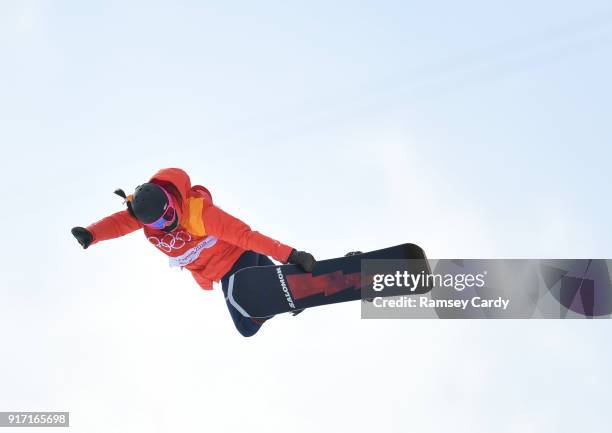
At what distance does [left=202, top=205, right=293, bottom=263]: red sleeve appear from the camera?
6324mm

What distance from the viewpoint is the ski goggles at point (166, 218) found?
20.7 ft

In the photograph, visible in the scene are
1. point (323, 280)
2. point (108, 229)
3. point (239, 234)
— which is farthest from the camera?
point (323, 280)

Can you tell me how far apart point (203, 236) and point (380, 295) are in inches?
77.1

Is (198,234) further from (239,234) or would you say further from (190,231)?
(239,234)

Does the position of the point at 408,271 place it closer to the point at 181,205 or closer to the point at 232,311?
the point at 232,311

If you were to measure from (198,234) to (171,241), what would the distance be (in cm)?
29

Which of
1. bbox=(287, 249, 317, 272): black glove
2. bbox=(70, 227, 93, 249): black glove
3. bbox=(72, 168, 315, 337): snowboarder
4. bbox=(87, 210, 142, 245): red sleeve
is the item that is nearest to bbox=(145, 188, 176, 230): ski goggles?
bbox=(72, 168, 315, 337): snowboarder

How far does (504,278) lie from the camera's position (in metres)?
7.27

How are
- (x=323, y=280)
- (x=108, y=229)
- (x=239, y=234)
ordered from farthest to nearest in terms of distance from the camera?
1. (x=323, y=280)
2. (x=108, y=229)
3. (x=239, y=234)

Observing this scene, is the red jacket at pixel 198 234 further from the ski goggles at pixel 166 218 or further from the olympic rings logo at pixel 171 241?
the ski goggles at pixel 166 218

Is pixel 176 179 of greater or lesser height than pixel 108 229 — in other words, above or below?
above

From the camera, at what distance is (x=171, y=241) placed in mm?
6746

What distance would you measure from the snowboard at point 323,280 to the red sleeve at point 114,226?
129cm

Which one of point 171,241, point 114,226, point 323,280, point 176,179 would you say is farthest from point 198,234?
point 323,280
